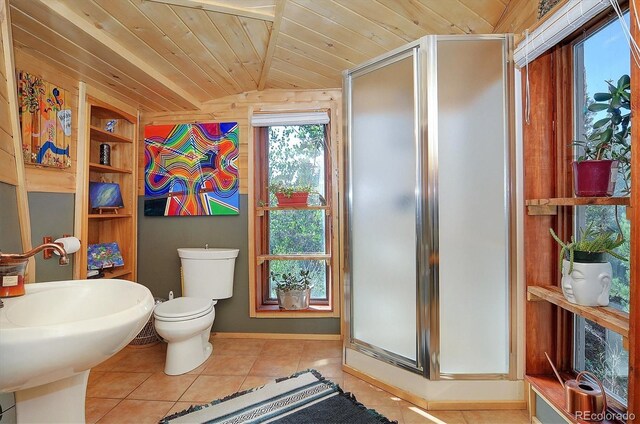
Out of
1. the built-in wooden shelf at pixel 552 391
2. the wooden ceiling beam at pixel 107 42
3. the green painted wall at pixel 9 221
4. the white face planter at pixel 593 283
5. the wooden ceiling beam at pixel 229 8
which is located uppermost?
the wooden ceiling beam at pixel 229 8

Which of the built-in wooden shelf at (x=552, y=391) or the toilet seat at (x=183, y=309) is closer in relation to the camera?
the built-in wooden shelf at (x=552, y=391)

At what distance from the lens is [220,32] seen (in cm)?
191

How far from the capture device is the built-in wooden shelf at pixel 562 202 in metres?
1.20

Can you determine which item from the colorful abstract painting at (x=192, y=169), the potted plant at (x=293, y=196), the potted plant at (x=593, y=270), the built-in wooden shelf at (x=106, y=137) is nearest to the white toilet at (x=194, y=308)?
the colorful abstract painting at (x=192, y=169)

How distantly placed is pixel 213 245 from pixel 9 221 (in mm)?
1613

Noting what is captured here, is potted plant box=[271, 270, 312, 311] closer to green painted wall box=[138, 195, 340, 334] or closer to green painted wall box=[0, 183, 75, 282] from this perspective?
green painted wall box=[138, 195, 340, 334]

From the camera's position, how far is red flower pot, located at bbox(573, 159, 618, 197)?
4.14ft

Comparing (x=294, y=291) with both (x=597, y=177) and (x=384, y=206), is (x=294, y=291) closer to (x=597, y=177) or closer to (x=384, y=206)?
(x=384, y=206)

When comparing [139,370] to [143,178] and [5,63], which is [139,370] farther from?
[5,63]

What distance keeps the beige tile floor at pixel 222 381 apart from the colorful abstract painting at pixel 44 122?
4.85 feet

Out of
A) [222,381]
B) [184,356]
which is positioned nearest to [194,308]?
[184,356]

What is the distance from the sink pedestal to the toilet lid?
92 centimetres

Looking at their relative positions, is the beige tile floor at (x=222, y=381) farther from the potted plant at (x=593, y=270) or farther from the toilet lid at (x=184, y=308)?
the potted plant at (x=593, y=270)

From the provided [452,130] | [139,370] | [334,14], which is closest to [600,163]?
[452,130]
